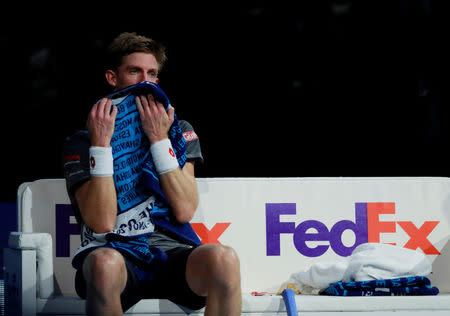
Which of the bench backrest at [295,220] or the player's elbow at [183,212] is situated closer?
the player's elbow at [183,212]

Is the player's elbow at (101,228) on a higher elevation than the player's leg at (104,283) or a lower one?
higher

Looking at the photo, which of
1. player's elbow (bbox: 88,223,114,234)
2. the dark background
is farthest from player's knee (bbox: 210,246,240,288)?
the dark background

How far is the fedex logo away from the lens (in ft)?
8.40

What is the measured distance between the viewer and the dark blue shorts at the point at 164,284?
5.84ft

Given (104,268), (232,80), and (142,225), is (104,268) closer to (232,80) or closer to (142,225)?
(142,225)

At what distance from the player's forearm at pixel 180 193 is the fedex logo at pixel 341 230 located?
0.69m

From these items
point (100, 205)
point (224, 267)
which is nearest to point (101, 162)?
point (100, 205)

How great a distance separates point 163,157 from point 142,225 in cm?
24

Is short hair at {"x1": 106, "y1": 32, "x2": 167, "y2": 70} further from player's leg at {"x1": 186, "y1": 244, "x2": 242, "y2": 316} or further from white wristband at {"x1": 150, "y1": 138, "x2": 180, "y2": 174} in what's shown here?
player's leg at {"x1": 186, "y1": 244, "x2": 242, "y2": 316}

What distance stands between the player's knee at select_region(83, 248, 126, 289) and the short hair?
2.56 feet

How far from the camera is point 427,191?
2631mm

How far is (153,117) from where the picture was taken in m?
1.98

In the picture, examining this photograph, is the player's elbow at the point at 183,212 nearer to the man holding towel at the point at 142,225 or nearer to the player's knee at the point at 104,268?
the man holding towel at the point at 142,225

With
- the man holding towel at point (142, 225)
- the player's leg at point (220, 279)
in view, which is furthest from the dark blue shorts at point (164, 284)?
the player's leg at point (220, 279)
